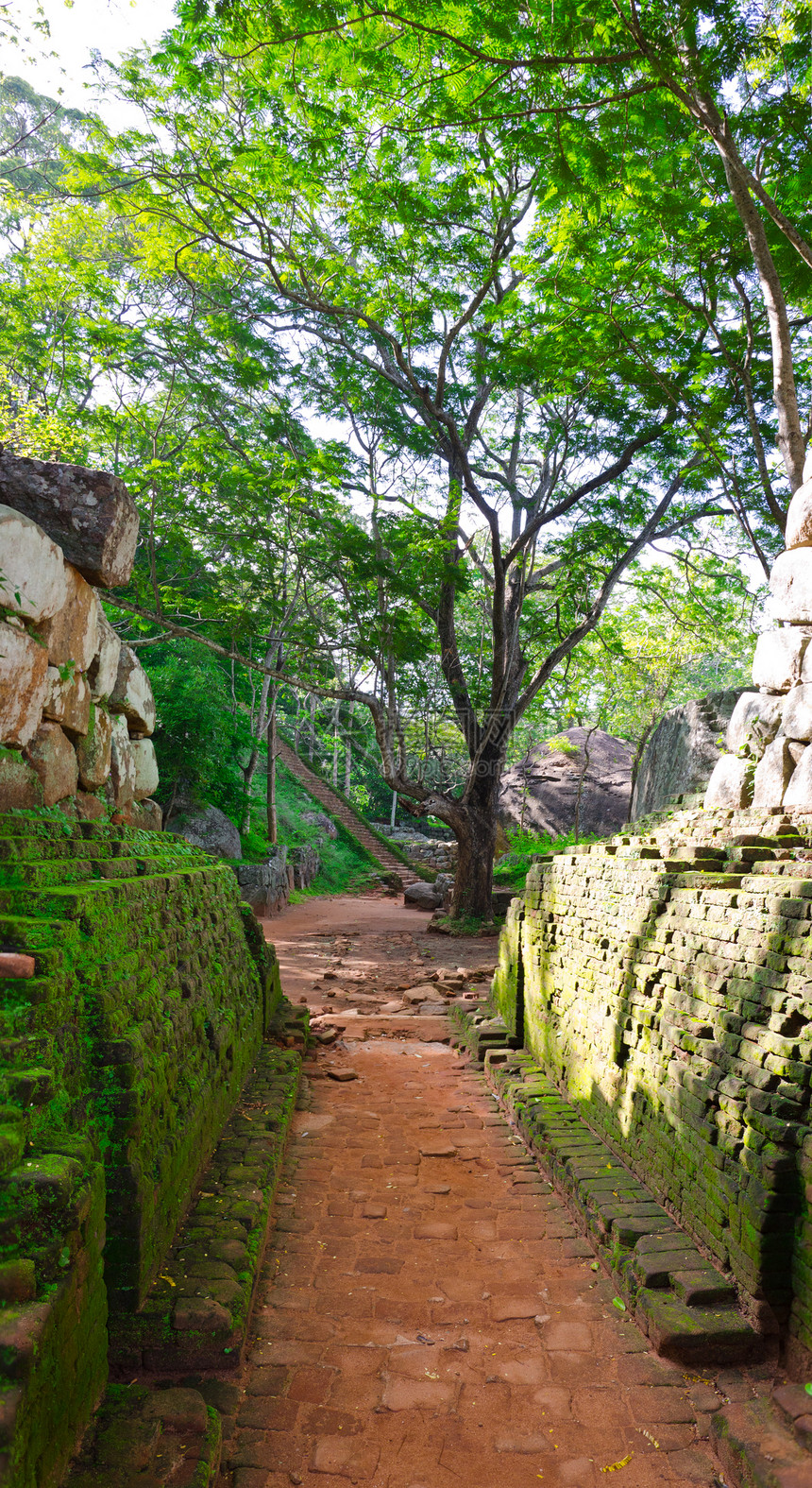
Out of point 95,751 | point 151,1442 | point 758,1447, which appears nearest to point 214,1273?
A: point 151,1442

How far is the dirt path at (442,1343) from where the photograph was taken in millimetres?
2414

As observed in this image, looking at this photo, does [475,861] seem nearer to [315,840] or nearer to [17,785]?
[315,840]

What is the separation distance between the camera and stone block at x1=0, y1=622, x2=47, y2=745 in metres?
3.26

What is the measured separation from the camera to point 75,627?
13.0 ft

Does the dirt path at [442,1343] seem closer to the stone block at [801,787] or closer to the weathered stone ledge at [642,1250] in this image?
the weathered stone ledge at [642,1250]

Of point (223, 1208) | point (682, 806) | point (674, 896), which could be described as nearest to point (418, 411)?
point (682, 806)

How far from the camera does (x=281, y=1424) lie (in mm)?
2529

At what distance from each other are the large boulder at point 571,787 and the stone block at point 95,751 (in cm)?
1841

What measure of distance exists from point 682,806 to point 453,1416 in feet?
17.4

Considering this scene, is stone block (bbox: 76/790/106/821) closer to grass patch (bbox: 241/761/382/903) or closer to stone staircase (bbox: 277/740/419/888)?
grass patch (bbox: 241/761/382/903)

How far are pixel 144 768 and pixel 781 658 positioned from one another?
169 inches

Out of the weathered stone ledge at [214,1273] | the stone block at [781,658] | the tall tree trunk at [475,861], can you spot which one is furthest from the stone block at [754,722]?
the tall tree trunk at [475,861]

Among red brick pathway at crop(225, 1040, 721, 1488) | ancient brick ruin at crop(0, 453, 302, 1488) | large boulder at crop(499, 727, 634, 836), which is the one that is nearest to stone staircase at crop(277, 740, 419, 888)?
large boulder at crop(499, 727, 634, 836)

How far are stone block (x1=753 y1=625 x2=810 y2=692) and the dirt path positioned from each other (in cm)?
348
